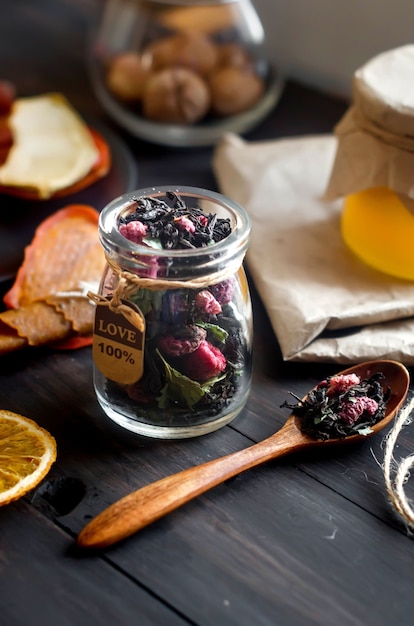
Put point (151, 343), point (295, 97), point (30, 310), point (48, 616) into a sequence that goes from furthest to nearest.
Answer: point (295, 97), point (30, 310), point (151, 343), point (48, 616)

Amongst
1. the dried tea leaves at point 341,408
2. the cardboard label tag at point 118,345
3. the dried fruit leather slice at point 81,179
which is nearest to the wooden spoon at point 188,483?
the dried tea leaves at point 341,408

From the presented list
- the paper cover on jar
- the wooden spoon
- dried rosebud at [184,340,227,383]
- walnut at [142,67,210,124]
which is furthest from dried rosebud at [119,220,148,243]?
walnut at [142,67,210,124]

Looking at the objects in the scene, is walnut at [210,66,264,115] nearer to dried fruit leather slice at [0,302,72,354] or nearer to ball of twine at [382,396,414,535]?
dried fruit leather slice at [0,302,72,354]

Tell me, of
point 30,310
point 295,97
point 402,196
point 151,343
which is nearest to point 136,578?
point 151,343

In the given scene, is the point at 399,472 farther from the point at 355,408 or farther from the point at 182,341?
the point at 182,341

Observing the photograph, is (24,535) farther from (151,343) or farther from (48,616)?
(151,343)

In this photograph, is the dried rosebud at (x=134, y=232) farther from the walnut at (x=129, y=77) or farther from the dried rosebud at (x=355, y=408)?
the walnut at (x=129, y=77)

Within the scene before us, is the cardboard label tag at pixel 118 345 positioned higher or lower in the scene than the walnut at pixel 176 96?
higher
